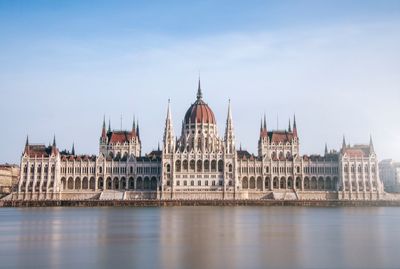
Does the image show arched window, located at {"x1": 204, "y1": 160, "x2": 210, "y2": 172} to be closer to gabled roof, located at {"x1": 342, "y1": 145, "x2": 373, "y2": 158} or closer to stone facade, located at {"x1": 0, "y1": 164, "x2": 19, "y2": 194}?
gabled roof, located at {"x1": 342, "y1": 145, "x2": 373, "y2": 158}

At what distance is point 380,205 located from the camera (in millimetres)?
133000

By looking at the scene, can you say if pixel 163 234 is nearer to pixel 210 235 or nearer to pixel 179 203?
pixel 210 235

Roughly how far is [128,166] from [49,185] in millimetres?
18830

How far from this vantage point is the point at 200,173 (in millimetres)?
140750

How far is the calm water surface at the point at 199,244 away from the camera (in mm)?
42562

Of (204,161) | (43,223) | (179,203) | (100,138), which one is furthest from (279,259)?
(100,138)

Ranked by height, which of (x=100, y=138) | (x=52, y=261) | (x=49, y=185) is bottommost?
(x=52, y=261)

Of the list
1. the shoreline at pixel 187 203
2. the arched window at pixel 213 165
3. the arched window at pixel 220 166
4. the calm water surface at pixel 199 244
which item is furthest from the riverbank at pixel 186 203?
the calm water surface at pixel 199 244

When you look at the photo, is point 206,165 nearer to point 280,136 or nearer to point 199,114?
point 199,114

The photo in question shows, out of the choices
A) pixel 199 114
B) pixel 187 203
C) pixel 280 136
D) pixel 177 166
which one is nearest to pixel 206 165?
Answer: pixel 177 166

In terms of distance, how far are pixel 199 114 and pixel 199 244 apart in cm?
10231

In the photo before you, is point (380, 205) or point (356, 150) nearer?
point (380, 205)

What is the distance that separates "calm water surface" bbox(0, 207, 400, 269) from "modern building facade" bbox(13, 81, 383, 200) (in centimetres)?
6299

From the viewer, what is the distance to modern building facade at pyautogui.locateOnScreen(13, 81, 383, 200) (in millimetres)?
139125
